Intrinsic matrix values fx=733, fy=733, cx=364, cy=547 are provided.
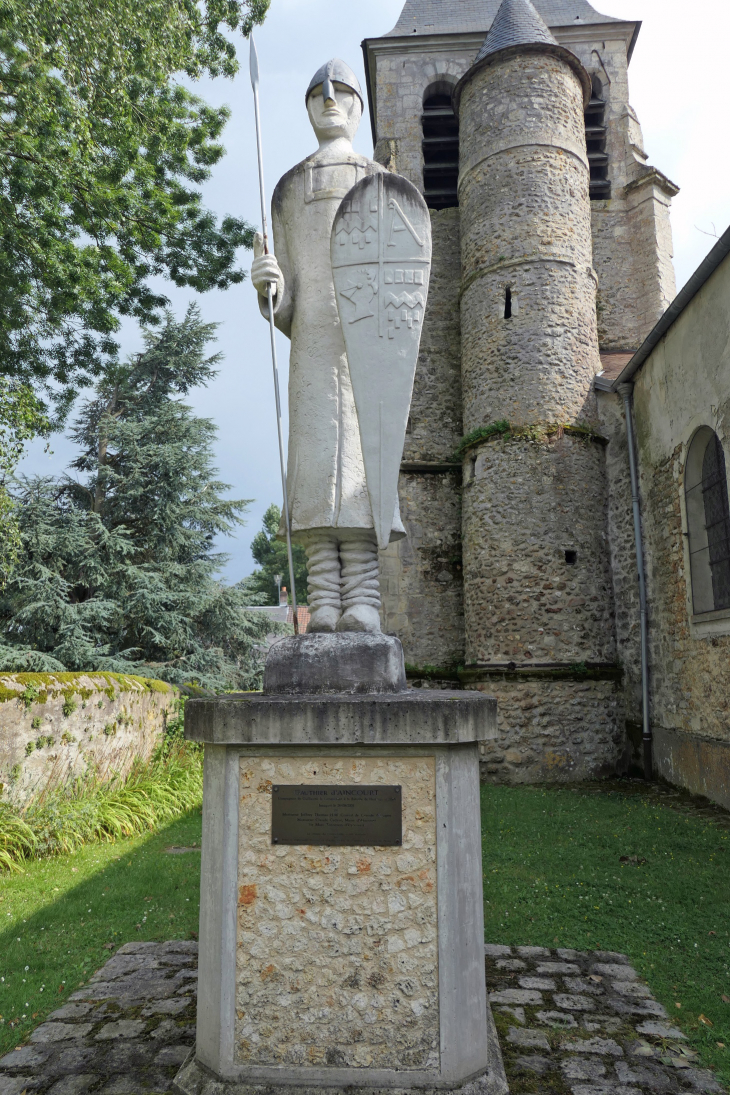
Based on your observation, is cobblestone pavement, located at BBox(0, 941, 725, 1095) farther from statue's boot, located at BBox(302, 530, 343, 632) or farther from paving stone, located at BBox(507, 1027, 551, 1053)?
statue's boot, located at BBox(302, 530, 343, 632)

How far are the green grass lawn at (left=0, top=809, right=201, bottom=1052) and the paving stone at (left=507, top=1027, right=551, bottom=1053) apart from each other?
7.11 feet

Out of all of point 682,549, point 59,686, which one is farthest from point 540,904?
point 682,549

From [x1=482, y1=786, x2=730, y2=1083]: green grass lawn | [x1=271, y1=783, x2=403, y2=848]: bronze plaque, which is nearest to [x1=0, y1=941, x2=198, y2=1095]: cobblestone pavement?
[x1=271, y1=783, x2=403, y2=848]: bronze plaque

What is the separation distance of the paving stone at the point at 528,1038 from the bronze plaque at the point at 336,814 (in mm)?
1241

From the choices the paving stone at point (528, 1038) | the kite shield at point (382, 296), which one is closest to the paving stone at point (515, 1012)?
the paving stone at point (528, 1038)

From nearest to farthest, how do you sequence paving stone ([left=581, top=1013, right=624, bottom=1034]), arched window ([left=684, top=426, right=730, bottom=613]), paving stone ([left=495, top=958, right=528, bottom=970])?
paving stone ([left=581, top=1013, right=624, bottom=1034]), paving stone ([left=495, top=958, right=528, bottom=970]), arched window ([left=684, top=426, right=730, bottom=613])

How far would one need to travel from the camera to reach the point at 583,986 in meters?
3.79

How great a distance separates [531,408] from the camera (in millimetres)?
11648

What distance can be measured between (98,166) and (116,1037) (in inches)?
326

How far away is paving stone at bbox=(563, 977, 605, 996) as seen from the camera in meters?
3.72

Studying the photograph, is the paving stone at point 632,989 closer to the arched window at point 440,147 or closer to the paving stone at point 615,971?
the paving stone at point 615,971

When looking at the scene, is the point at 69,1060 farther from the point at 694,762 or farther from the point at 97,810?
the point at 694,762

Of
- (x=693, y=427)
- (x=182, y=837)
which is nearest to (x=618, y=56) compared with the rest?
(x=693, y=427)

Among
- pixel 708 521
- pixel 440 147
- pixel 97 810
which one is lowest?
pixel 97 810
